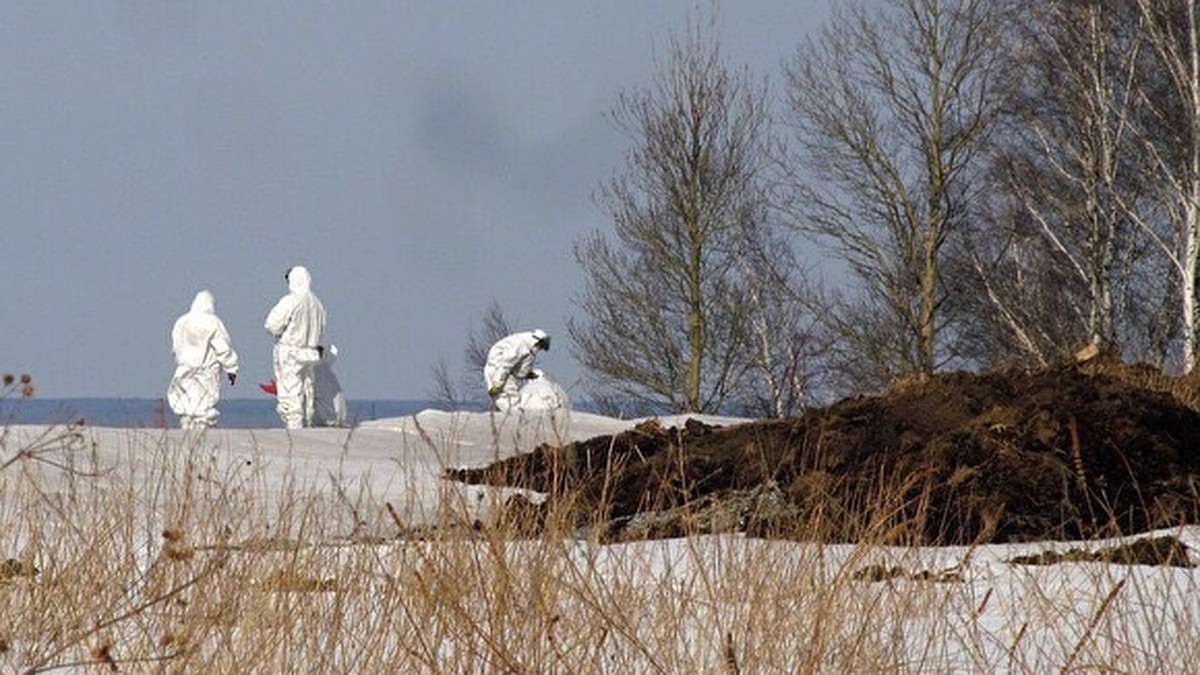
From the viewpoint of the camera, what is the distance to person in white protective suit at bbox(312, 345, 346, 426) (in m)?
18.6

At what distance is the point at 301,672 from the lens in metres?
5.23

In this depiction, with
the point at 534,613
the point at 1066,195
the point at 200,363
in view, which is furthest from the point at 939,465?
the point at 1066,195

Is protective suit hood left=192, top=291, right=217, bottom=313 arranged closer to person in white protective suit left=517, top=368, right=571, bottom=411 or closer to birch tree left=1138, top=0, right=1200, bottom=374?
person in white protective suit left=517, top=368, right=571, bottom=411

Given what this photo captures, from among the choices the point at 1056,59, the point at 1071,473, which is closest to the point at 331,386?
the point at 1056,59

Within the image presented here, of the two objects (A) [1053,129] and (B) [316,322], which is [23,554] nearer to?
(B) [316,322]

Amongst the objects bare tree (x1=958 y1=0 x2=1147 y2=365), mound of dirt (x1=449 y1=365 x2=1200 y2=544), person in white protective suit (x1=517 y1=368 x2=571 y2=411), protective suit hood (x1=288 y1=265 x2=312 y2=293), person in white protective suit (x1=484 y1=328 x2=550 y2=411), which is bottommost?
mound of dirt (x1=449 y1=365 x2=1200 y2=544)

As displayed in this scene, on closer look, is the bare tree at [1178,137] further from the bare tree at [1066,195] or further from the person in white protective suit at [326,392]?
the person in white protective suit at [326,392]

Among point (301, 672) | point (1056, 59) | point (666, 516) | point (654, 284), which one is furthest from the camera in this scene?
point (654, 284)

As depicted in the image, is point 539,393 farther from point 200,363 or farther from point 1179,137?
point 1179,137

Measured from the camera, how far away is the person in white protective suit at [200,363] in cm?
1764

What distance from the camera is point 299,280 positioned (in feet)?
60.6

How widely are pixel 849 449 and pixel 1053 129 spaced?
15.0m

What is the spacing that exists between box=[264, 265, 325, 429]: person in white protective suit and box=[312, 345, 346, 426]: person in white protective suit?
0.23 feet

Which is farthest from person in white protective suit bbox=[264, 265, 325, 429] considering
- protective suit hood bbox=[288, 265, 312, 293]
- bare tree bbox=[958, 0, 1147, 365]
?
bare tree bbox=[958, 0, 1147, 365]
